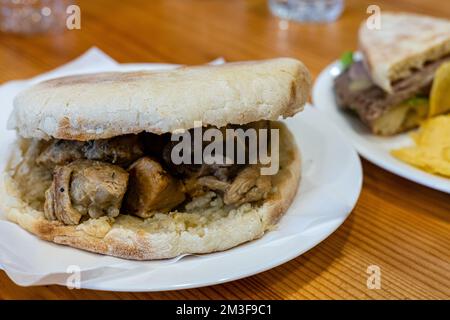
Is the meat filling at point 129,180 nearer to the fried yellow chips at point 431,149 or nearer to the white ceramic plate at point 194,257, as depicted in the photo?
the white ceramic plate at point 194,257

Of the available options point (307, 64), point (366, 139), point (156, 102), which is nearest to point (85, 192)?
point (156, 102)

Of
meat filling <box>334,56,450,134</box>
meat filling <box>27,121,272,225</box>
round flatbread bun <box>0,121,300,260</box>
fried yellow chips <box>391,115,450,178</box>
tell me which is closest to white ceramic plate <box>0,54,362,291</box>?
round flatbread bun <box>0,121,300,260</box>

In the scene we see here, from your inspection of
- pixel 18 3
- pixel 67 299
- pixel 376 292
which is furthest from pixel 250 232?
pixel 18 3

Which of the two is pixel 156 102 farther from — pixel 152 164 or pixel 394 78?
pixel 394 78

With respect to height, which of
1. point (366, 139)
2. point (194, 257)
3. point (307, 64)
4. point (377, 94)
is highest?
point (307, 64)

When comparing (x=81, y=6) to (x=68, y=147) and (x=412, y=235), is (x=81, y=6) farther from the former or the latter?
(x=412, y=235)

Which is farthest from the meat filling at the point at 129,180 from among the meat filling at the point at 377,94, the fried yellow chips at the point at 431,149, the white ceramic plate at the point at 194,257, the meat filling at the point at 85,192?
the meat filling at the point at 377,94
